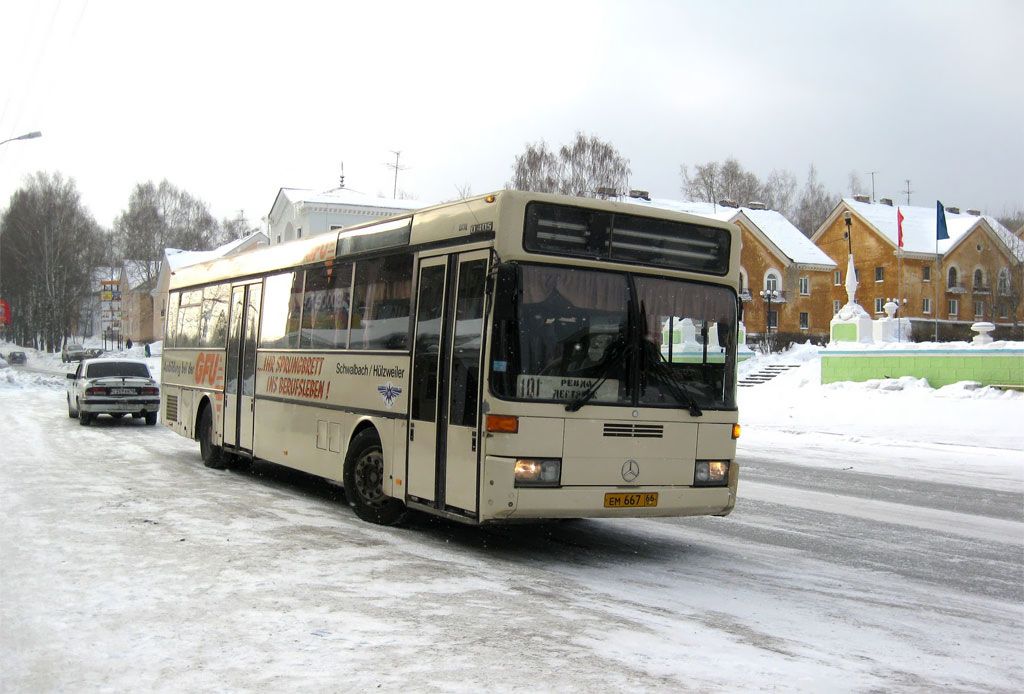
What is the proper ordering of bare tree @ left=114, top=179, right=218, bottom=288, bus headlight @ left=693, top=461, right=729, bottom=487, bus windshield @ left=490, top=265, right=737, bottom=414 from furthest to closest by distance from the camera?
bare tree @ left=114, top=179, right=218, bottom=288 < bus headlight @ left=693, top=461, right=729, bottom=487 < bus windshield @ left=490, top=265, right=737, bottom=414

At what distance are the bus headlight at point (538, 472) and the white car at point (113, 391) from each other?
61.6 ft

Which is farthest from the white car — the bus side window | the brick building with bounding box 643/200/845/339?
the brick building with bounding box 643/200/845/339

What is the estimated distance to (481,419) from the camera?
8.26 metres

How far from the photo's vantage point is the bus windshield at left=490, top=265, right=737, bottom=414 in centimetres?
819

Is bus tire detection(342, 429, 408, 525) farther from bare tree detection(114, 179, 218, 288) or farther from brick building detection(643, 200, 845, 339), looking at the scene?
bare tree detection(114, 179, 218, 288)

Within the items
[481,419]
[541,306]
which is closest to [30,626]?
[481,419]

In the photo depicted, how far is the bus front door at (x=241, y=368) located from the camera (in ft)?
45.4

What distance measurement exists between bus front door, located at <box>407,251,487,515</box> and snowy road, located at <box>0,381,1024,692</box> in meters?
0.64

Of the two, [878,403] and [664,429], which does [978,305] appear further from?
[664,429]

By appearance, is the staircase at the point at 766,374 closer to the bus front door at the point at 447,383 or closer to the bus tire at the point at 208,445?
the bus tire at the point at 208,445

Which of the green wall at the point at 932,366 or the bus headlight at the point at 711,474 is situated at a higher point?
the green wall at the point at 932,366

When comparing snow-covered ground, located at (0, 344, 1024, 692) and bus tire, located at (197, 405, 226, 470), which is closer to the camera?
snow-covered ground, located at (0, 344, 1024, 692)

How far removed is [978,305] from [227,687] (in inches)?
3204

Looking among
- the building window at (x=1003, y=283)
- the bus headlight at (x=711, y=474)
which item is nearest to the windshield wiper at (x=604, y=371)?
the bus headlight at (x=711, y=474)
